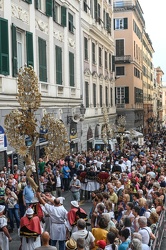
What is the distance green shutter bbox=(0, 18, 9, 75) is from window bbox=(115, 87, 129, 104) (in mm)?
37731

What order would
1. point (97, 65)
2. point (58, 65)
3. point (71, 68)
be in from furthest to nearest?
point (97, 65) → point (71, 68) → point (58, 65)

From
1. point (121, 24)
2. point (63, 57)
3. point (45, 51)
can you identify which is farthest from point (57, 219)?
point (121, 24)

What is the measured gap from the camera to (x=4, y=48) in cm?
1778

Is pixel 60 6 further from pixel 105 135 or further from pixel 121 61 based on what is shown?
pixel 121 61

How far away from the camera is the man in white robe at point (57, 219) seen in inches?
404

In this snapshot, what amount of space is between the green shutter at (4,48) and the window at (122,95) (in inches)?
1485

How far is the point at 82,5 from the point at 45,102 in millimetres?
11463

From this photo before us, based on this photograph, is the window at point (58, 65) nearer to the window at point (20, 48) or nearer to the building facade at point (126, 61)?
the window at point (20, 48)

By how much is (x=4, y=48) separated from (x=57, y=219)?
368 inches

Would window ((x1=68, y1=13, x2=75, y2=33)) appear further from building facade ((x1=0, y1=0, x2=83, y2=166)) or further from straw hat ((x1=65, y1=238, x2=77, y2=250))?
straw hat ((x1=65, y1=238, x2=77, y2=250))

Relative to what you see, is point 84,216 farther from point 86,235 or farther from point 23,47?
point 23,47

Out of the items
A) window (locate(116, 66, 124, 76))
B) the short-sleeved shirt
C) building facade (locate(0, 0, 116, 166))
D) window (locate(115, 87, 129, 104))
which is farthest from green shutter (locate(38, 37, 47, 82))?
window (locate(116, 66, 124, 76))

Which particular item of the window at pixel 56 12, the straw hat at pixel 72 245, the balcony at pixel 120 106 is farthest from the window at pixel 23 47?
the balcony at pixel 120 106

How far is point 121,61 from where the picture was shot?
185ft
